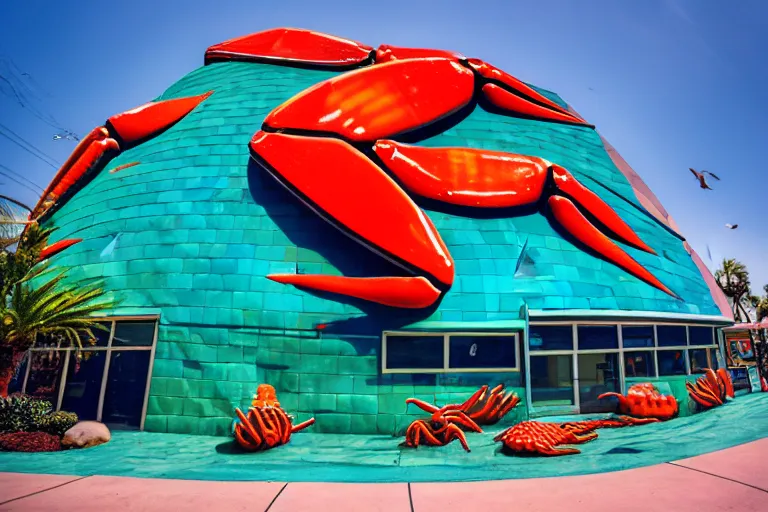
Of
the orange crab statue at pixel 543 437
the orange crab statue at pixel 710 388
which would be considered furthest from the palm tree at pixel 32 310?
the orange crab statue at pixel 710 388

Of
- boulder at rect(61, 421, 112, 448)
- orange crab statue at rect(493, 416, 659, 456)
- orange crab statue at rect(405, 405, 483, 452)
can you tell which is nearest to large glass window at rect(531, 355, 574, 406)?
orange crab statue at rect(493, 416, 659, 456)

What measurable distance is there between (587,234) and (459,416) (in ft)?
18.1

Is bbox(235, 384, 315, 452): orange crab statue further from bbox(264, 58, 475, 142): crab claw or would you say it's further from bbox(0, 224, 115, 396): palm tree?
bbox(264, 58, 475, 142): crab claw

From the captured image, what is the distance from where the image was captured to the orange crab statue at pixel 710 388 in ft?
36.9

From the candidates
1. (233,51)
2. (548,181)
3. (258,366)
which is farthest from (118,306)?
(548,181)

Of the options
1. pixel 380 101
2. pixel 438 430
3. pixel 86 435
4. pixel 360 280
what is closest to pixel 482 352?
pixel 438 430

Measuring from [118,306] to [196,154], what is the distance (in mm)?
4285

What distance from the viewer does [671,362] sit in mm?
11203

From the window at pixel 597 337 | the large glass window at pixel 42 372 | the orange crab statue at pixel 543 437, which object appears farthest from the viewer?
the large glass window at pixel 42 372

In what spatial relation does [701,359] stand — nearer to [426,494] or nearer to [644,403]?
[644,403]

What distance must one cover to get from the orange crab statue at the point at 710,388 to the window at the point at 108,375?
13.0 m

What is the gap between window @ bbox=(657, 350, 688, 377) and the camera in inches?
434

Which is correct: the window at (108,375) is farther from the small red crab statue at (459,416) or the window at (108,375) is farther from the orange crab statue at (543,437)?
the orange crab statue at (543,437)

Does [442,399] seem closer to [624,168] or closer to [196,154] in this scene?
[196,154]
